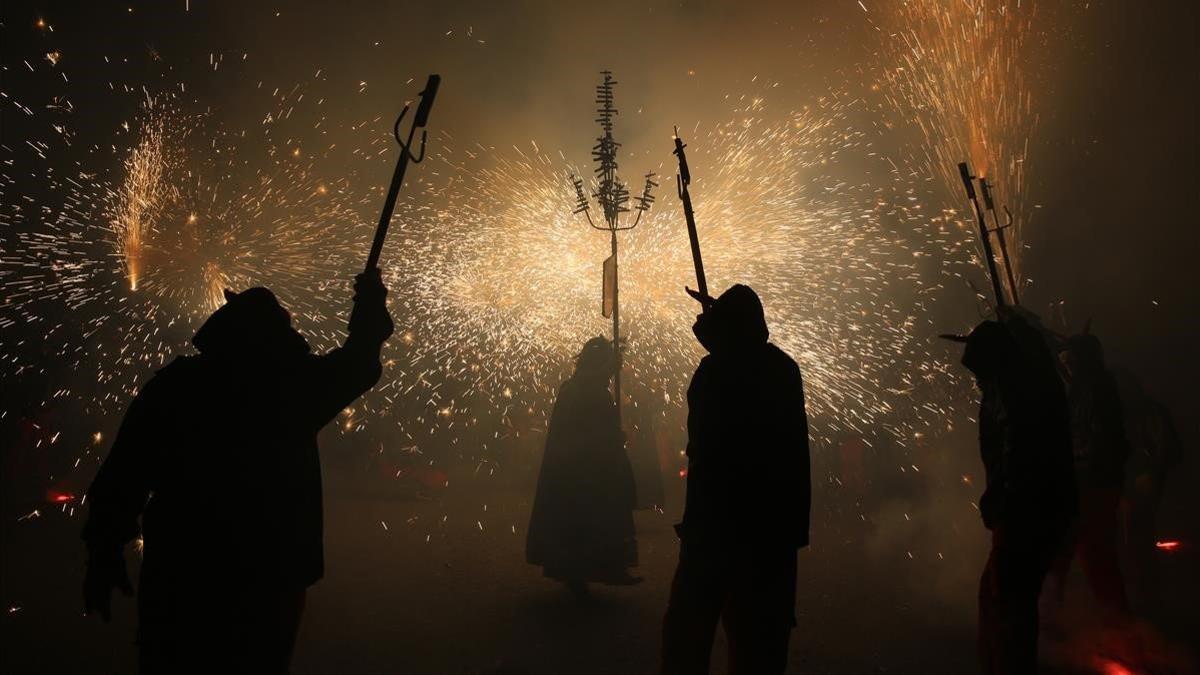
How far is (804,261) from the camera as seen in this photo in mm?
15742

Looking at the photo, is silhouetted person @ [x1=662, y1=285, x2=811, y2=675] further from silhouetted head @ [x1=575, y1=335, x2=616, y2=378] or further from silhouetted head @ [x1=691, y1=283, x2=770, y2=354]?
silhouetted head @ [x1=575, y1=335, x2=616, y2=378]

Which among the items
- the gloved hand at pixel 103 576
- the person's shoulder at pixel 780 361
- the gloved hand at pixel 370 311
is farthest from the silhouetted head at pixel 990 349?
the gloved hand at pixel 103 576

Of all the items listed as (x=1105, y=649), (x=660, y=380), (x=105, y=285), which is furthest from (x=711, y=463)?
(x=105, y=285)

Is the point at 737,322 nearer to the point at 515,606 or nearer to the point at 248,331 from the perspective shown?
the point at 248,331

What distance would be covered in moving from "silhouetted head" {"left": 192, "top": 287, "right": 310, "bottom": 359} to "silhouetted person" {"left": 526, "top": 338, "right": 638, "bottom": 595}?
3.71 meters

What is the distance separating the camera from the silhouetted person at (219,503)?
95.8 inches

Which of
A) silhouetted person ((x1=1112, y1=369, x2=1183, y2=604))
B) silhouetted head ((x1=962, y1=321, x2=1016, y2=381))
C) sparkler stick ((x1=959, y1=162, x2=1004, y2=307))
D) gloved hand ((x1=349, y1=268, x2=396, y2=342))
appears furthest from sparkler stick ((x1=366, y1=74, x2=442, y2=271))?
silhouetted person ((x1=1112, y1=369, x2=1183, y2=604))

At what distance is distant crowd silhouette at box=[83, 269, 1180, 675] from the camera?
246cm

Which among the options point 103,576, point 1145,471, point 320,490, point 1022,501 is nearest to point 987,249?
point 1022,501

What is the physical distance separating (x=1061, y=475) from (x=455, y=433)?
45.8ft

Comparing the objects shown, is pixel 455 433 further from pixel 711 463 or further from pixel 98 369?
pixel 711 463

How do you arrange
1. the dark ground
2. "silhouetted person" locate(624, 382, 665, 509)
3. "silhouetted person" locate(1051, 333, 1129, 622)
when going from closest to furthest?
the dark ground → "silhouetted person" locate(1051, 333, 1129, 622) → "silhouetted person" locate(624, 382, 665, 509)

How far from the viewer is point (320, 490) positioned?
2.74m

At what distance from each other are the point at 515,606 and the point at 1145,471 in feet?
18.5
